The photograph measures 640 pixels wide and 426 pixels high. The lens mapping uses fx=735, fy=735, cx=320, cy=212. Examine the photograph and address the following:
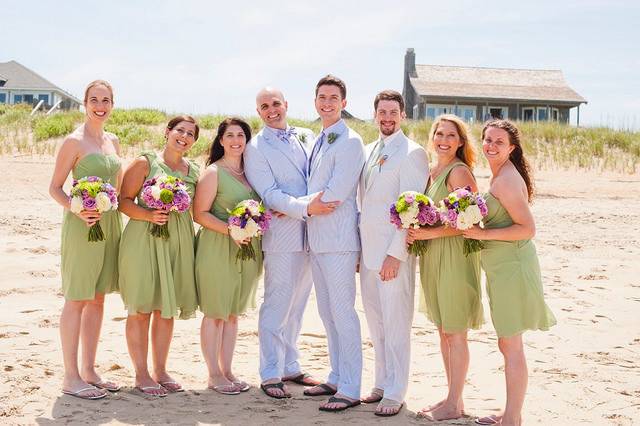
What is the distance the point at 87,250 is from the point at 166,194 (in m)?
0.87

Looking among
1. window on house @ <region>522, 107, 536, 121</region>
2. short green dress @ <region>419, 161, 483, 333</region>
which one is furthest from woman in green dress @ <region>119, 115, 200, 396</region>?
window on house @ <region>522, 107, 536, 121</region>

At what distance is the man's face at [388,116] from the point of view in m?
6.22

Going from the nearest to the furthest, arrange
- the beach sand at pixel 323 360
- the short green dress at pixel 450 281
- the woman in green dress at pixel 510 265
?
1. the woman in green dress at pixel 510 265
2. the short green dress at pixel 450 281
3. the beach sand at pixel 323 360

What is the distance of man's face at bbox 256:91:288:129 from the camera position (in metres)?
6.67

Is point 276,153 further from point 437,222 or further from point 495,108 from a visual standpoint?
point 495,108

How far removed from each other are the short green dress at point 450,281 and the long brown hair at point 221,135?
1.86 m

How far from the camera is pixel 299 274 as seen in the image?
6816 millimetres

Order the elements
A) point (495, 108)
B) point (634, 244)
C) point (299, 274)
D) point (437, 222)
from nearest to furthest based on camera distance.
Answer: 1. point (437, 222)
2. point (299, 274)
3. point (634, 244)
4. point (495, 108)

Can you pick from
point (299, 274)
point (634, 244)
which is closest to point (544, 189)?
point (634, 244)

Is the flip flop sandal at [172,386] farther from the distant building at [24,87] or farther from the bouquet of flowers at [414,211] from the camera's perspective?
the distant building at [24,87]

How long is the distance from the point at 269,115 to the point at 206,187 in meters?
0.87

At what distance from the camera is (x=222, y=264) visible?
660 centimetres

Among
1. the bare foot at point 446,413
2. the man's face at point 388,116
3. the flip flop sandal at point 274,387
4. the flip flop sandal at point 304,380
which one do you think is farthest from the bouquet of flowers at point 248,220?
the bare foot at point 446,413

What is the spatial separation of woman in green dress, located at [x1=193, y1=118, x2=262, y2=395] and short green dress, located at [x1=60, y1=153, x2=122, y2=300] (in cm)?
78
